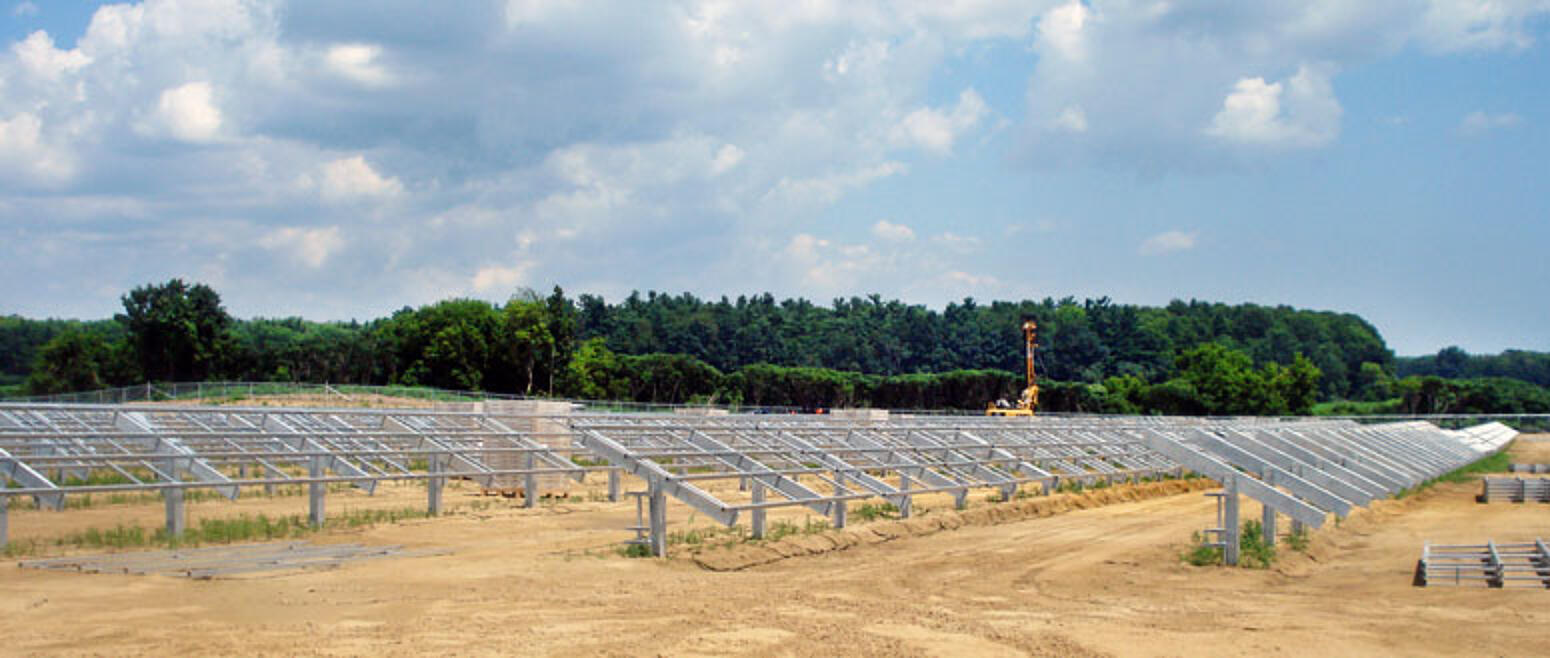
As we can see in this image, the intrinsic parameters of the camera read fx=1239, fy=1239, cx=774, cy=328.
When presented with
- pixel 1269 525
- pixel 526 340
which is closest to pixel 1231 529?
pixel 1269 525

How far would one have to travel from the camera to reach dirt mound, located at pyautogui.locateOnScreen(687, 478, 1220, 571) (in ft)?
50.8

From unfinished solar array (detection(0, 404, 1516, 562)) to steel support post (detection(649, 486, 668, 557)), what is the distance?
21mm

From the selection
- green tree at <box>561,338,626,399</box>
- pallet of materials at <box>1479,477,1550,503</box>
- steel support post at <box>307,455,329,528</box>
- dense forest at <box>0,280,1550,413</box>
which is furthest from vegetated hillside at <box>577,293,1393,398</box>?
steel support post at <box>307,455,329,528</box>

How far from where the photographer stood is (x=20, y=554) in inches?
583

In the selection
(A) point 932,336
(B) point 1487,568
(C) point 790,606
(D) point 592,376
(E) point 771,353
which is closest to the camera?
(C) point 790,606

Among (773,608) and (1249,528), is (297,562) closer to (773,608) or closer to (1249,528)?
(773,608)

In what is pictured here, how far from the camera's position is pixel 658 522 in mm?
15570

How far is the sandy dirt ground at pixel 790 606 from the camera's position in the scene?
31.9 feet

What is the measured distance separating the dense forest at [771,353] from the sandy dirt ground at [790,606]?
60.3 meters

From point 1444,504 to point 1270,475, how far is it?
14.5m

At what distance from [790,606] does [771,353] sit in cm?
11811

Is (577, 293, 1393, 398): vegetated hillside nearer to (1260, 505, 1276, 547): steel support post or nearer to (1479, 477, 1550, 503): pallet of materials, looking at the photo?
(1479, 477, 1550, 503): pallet of materials

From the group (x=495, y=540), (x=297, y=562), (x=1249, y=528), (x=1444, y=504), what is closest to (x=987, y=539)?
(x=1249, y=528)

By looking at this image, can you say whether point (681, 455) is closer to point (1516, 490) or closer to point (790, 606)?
point (790, 606)
